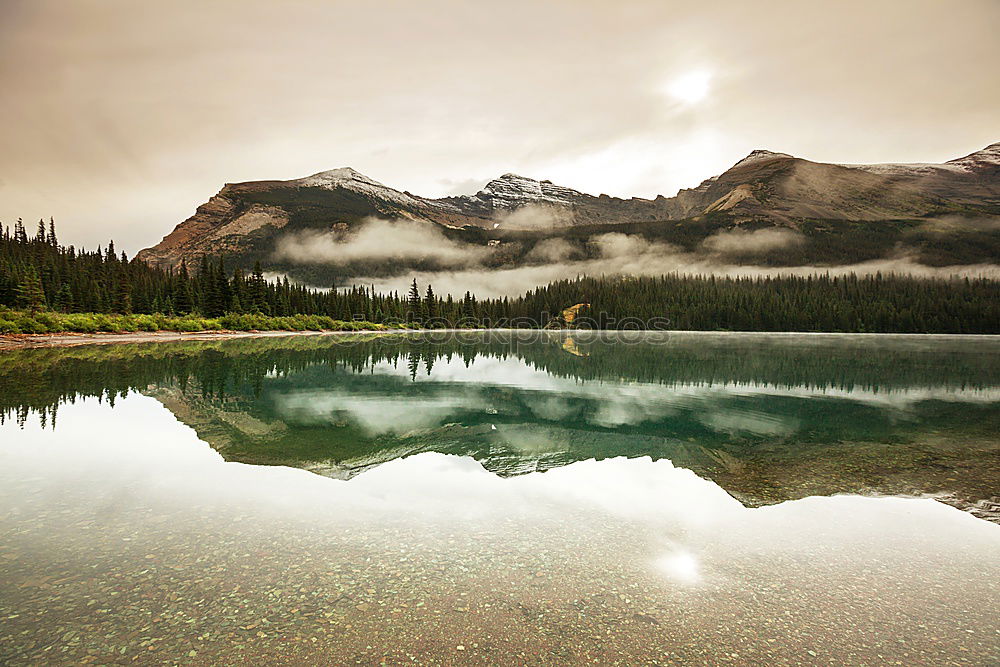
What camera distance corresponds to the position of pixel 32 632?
4941 mm

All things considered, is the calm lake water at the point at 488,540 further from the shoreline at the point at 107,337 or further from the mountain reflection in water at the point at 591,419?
the shoreline at the point at 107,337

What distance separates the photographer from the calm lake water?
509 centimetres

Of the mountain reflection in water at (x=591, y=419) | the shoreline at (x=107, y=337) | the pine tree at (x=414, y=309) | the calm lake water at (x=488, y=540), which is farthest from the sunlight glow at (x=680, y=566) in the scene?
the pine tree at (x=414, y=309)

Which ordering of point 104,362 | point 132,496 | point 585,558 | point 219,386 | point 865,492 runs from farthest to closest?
point 104,362, point 219,386, point 865,492, point 132,496, point 585,558

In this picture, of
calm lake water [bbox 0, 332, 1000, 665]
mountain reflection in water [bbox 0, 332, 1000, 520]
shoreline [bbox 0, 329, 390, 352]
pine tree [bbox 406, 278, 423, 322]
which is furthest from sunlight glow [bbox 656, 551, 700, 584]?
pine tree [bbox 406, 278, 423, 322]

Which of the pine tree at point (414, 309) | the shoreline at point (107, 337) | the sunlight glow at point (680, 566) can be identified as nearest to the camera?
the sunlight glow at point (680, 566)

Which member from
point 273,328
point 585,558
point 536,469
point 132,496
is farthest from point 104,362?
point 273,328

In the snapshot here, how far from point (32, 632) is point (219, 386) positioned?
22.7 meters

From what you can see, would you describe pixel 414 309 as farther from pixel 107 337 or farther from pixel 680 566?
pixel 680 566

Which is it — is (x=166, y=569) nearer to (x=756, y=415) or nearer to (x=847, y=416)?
(x=756, y=415)

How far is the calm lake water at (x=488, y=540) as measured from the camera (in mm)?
5086

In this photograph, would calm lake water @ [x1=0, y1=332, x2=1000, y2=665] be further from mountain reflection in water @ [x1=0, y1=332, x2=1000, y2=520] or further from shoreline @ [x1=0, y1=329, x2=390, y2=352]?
shoreline @ [x1=0, y1=329, x2=390, y2=352]

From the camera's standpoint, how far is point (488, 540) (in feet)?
25.2

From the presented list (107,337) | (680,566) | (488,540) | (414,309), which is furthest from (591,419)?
(414,309)
